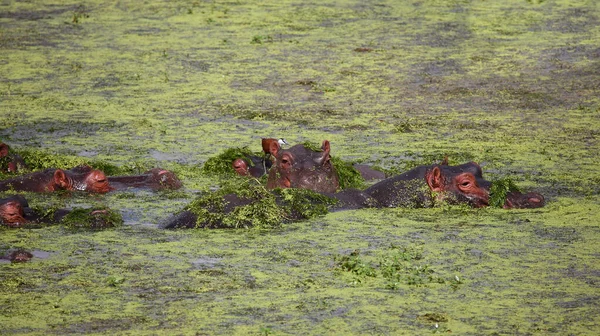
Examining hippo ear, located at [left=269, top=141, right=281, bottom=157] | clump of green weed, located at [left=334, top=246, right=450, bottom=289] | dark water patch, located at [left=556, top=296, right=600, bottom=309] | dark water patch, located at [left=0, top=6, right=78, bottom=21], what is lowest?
dark water patch, located at [left=0, top=6, right=78, bottom=21]

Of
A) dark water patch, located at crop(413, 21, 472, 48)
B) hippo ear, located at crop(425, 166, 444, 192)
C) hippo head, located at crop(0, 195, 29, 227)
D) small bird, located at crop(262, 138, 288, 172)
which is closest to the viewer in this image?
hippo head, located at crop(0, 195, 29, 227)

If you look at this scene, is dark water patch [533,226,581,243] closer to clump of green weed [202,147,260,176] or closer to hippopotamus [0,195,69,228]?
clump of green weed [202,147,260,176]

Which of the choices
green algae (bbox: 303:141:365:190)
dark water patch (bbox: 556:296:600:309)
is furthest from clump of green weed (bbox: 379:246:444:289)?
green algae (bbox: 303:141:365:190)

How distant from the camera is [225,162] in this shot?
7.79 metres

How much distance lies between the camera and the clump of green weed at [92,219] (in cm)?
645

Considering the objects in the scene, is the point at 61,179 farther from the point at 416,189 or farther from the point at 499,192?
the point at 499,192

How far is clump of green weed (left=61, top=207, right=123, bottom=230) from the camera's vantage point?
6.45m

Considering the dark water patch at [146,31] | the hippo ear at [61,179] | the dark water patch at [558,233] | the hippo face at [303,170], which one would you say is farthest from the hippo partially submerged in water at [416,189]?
the dark water patch at [146,31]

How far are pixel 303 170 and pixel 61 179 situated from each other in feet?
4.86

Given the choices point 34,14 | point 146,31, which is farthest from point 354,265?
point 34,14

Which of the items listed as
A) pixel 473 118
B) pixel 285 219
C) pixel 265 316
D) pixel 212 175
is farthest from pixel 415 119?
pixel 265 316

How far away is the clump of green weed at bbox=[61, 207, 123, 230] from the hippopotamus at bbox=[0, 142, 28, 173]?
120 cm

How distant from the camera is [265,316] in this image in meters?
4.94

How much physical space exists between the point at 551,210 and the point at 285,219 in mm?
1525
